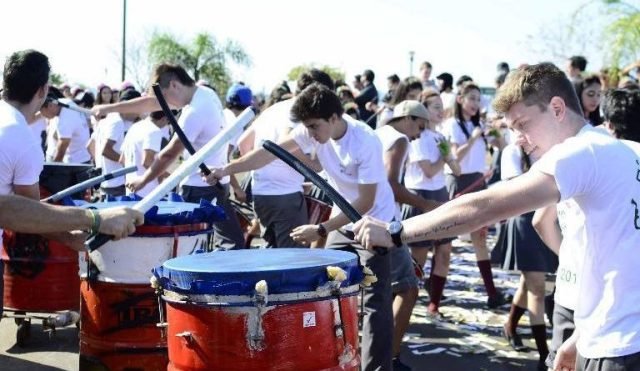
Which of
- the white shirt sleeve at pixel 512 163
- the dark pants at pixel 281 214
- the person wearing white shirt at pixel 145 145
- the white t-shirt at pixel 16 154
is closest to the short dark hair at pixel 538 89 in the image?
the white t-shirt at pixel 16 154

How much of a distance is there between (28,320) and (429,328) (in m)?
3.12

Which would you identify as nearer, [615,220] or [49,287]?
[615,220]

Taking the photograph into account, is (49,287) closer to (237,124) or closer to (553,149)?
(237,124)

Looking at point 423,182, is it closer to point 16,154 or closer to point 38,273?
point 38,273

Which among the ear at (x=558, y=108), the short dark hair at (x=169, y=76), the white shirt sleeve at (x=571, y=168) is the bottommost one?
the white shirt sleeve at (x=571, y=168)

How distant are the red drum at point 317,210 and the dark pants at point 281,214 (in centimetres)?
30

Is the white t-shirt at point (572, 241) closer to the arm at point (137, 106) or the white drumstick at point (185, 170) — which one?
the white drumstick at point (185, 170)

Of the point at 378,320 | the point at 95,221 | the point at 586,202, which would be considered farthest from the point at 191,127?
the point at 586,202

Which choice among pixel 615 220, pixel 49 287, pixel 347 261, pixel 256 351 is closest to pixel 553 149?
pixel 615 220

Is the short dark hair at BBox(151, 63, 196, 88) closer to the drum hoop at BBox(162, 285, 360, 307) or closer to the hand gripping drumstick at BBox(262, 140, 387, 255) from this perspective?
the hand gripping drumstick at BBox(262, 140, 387, 255)

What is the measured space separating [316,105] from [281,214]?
73.0 inches

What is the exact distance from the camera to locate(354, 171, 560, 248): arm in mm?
2631

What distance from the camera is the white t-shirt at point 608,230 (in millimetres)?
2648

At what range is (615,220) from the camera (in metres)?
2.71
